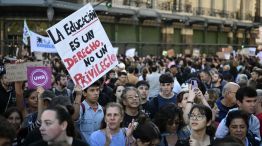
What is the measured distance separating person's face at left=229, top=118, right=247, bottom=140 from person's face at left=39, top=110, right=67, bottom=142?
1880mm

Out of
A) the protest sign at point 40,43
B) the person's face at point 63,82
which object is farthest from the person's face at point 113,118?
the protest sign at point 40,43

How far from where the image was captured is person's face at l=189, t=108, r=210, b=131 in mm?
5418

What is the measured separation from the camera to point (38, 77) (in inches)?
296

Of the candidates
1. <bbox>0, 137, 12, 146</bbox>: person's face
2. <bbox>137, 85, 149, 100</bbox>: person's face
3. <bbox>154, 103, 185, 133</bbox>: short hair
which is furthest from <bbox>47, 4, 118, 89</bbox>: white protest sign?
<bbox>0, 137, 12, 146</bbox>: person's face

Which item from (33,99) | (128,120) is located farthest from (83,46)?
(128,120)

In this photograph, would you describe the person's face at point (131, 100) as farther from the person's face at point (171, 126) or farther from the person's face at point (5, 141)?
the person's face at point (5, 141)

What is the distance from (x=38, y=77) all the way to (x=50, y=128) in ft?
9.58

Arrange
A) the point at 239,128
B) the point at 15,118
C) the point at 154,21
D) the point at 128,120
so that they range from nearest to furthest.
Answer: the point at 239,128, the point at 15,118, the point at 128,120, the point at 154,21

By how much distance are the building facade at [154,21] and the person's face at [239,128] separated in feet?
46.0

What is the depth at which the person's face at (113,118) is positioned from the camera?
5.59 metres

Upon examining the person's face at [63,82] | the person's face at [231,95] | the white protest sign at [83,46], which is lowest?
the person's face at [231,95]

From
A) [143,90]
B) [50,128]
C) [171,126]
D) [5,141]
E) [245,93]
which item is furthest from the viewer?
[143,90]

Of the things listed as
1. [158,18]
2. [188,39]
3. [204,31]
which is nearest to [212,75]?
[158,18]

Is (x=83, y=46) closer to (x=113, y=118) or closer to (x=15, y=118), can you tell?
(x=15, y=118)
